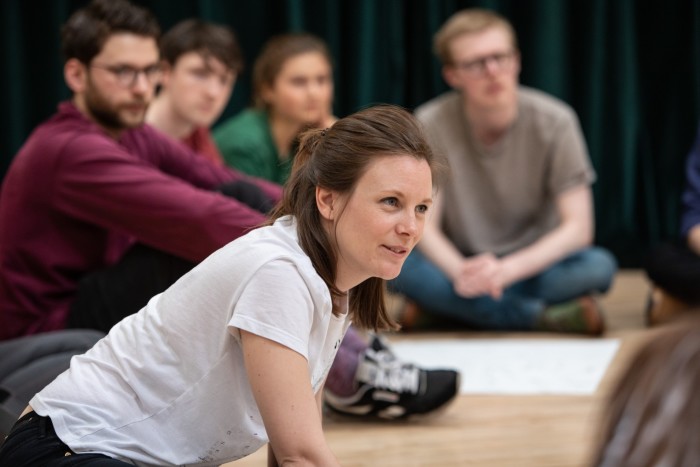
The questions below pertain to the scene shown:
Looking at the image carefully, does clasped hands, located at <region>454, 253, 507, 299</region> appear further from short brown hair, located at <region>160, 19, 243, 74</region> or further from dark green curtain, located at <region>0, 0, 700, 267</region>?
dark green curtain, located at <region>0, 0, 700, 267</region>

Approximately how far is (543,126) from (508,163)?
15 centimetres

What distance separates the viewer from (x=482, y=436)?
2232 mm

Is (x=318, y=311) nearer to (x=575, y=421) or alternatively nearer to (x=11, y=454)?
(x=11, y=454)

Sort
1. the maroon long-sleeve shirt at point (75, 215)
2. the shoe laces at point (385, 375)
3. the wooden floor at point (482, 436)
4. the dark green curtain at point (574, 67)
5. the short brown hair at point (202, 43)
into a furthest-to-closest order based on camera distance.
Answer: the dark green curtain at point (574, 67), the short brown hair at point (202, 43), the shoe laces at point (385, 375), the maroon long-sleeve shirt at point (75, 215), the wooden floor at point (482, 436)

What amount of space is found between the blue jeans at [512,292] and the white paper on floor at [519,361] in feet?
0.45

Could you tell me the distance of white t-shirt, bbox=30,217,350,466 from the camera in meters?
1.41

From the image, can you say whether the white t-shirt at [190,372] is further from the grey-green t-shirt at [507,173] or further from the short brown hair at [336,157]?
the grey-green t-shirt at [507,173]

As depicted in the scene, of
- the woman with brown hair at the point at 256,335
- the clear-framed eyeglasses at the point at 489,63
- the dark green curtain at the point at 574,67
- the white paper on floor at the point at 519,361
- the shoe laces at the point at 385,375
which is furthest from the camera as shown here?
the dark green curtain at the point at 574,67

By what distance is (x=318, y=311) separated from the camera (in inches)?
56.7

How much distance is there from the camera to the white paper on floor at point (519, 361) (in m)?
2.58

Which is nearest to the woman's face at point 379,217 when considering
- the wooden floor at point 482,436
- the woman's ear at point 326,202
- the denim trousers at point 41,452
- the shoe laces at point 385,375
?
the woman's ear at point 326,202

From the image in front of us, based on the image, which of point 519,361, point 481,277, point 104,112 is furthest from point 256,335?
point 481,277

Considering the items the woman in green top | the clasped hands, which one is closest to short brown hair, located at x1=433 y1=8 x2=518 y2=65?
the woman in green top

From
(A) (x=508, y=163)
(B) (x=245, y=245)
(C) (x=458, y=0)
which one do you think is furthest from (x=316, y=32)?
(B) (x=245, y=245)
